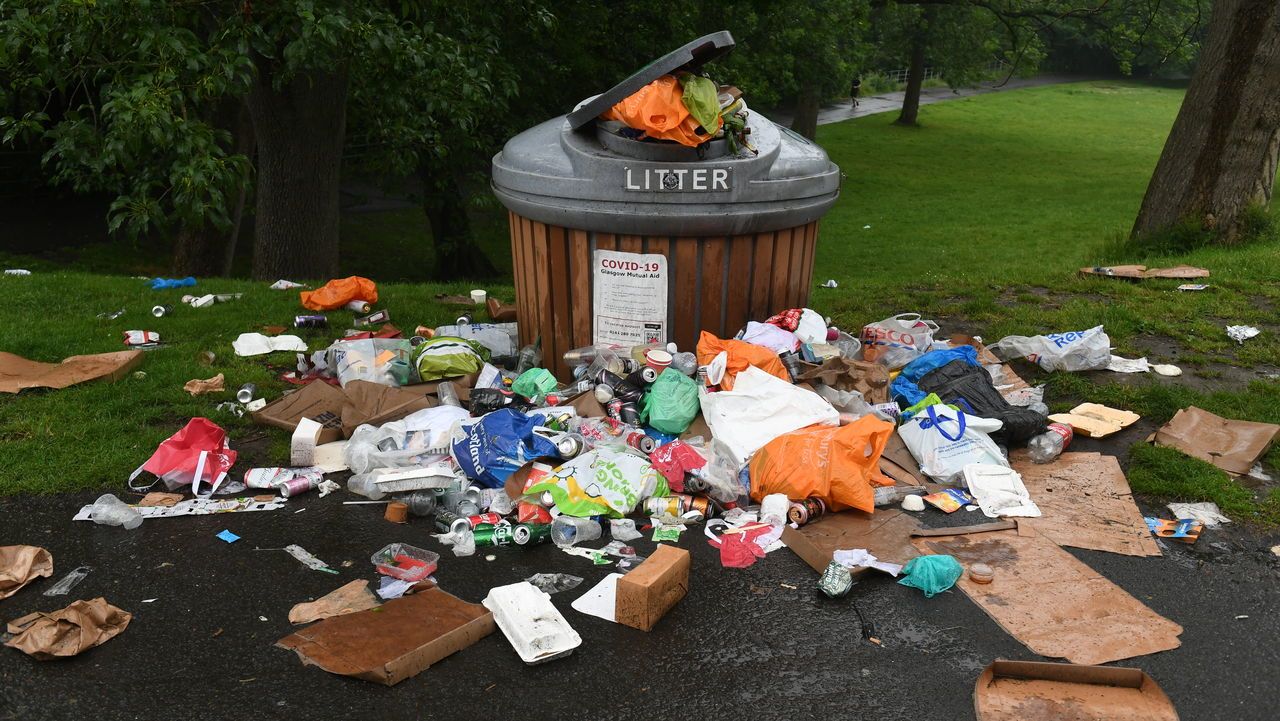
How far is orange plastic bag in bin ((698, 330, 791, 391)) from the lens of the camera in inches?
169

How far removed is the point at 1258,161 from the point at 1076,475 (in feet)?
16.6

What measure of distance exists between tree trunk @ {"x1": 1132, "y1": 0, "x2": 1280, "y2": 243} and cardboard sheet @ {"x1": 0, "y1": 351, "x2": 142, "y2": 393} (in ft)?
24.4

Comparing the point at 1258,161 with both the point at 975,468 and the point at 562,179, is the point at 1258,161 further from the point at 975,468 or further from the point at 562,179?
the point at 562,179

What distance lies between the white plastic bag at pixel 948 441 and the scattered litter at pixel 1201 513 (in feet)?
2.02

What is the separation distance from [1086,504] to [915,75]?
24287mm

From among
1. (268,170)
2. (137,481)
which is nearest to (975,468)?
(137,481)

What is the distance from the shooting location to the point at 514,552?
11.2ft

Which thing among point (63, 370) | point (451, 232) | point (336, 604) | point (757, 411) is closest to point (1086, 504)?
point (757, 411)

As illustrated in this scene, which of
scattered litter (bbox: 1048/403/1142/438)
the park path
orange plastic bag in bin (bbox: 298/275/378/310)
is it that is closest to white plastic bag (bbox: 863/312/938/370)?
scattered litter (bbox: 1048/403/1142/438)

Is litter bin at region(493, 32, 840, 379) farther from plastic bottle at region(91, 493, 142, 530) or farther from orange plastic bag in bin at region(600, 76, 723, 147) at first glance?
plastic bottle at region(91, 493, 142, 530)

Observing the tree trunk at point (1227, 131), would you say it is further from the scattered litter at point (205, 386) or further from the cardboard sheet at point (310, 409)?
the scattered litter at point (205, 386)

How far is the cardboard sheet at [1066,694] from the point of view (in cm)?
254

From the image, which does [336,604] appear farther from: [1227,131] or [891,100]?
[891,100]

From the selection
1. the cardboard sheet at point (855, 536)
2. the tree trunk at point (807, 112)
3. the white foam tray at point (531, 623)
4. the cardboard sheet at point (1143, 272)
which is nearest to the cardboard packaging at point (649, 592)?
the white foam tray at point (531, 623)
